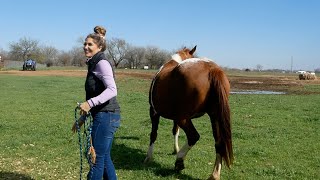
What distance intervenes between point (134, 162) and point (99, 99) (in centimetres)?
301

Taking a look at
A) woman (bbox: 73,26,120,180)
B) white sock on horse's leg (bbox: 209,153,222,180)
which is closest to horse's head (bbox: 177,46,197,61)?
white sock on horse's leg (bbox: 209,153,222,180)

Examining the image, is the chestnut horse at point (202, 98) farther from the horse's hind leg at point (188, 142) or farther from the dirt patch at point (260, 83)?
the dirt patch at point (260, 83)

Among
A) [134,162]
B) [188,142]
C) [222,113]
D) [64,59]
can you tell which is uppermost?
[64,59]

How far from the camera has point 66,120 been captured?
1088 cm

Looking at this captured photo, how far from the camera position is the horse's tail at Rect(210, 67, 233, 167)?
530 centimetres

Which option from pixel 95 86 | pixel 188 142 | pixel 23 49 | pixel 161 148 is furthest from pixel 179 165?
pixel 23 49

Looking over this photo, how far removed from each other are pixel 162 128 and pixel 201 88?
4.70m

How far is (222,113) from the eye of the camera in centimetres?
530

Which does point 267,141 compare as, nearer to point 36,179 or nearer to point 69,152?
point 69,152

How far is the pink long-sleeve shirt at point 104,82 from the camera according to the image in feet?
12.8

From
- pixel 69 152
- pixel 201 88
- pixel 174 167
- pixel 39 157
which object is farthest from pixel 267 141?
pixel 39 157

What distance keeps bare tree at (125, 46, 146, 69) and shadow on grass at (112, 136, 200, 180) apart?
102282 mm

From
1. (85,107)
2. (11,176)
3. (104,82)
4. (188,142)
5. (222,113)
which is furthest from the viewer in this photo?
(188,142)

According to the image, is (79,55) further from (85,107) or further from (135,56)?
(85,107)
